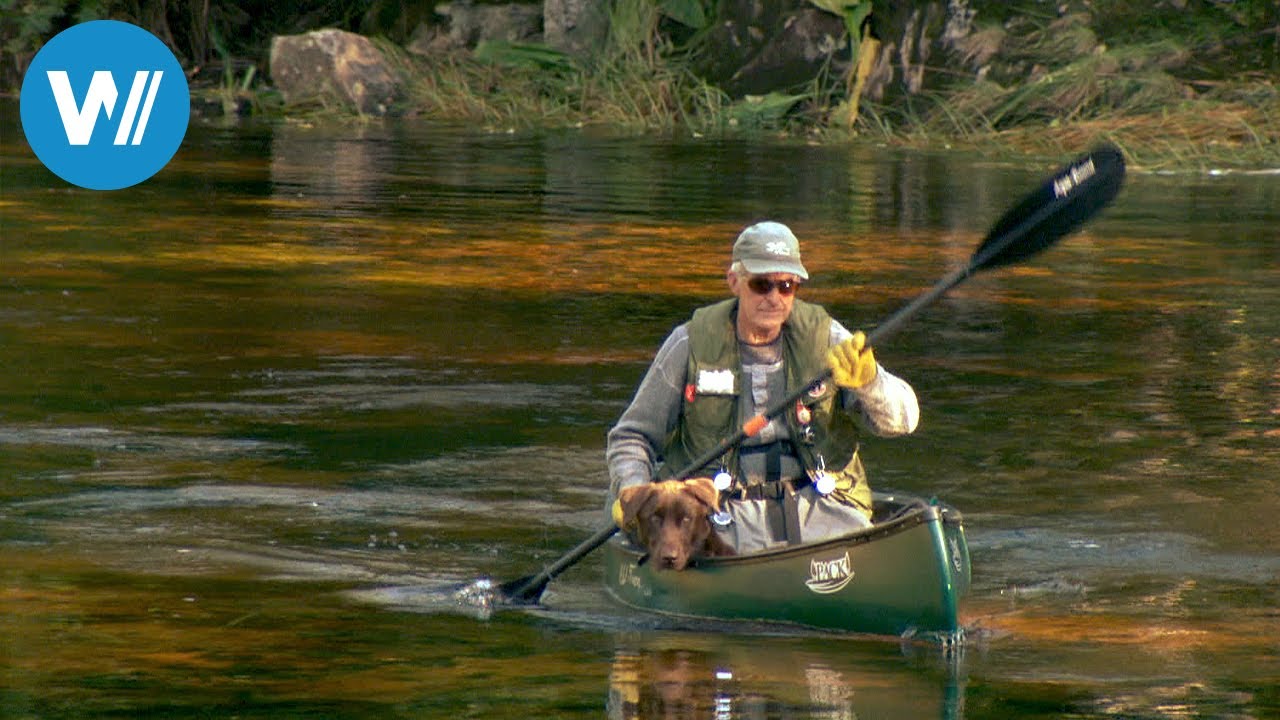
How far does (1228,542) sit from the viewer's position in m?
9.79

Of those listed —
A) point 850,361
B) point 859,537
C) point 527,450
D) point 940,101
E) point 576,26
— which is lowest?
point 940,101

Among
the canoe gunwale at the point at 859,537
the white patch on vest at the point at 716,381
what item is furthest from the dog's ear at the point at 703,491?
the white patch on vest at the point at 716,381

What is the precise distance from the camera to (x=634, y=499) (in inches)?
311

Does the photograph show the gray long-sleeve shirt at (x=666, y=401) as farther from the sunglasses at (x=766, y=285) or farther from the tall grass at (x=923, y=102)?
the tall grass at (x=923, y=102)

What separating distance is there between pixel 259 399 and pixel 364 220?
28.6ft

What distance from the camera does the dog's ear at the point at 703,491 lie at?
25.6ft

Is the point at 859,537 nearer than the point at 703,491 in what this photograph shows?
Yes

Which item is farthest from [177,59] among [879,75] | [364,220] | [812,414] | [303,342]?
[812,414]

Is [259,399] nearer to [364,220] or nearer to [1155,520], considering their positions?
[1155,520]

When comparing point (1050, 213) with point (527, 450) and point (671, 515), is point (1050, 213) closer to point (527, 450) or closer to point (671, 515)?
point (671, 515)

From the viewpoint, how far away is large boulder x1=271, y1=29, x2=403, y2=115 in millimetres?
35406

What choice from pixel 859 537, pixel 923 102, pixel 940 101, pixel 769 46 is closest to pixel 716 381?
pixel 859 537

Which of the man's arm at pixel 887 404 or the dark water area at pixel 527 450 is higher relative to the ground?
the man's arm at pixel 887 404

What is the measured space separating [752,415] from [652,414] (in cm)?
33
